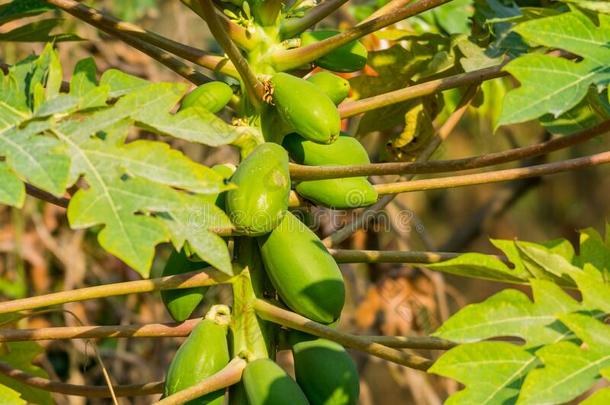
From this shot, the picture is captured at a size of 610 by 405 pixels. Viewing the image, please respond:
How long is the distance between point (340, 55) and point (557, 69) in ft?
1.22

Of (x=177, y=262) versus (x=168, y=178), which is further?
(x=177, y=262)

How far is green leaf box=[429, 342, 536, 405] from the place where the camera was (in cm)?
105

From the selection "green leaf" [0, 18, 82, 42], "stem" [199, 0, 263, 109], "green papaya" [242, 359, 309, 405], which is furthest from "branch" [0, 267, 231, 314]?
"green leaf" [0, 18, 82, 42]

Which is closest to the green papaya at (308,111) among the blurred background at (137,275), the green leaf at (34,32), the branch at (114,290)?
the branch at (114,290)

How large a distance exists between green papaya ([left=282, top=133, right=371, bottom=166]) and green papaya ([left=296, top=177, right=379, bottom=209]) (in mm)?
38

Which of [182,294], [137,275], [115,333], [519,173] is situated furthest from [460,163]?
[137,275]

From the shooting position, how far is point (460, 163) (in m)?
1.29

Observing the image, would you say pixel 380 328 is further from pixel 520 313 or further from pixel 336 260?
pixel 520 313

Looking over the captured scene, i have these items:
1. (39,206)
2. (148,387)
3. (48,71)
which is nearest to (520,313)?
(148,387)

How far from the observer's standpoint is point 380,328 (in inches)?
111

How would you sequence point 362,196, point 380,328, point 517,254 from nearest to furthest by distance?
1. point 517,254
2. point 362,196
3. point 380,328

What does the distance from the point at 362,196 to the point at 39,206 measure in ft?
5.80

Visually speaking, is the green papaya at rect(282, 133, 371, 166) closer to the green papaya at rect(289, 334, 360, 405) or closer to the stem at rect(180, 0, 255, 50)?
the stem at rect(180, 0, 255, 50)

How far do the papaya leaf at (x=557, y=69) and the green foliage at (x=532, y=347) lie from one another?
0.64ft
